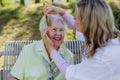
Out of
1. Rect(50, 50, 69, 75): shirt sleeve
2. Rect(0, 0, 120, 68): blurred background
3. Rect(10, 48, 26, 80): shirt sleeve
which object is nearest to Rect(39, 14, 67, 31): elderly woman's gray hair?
Rect(10, 48, 26, 80): shirt sleeve

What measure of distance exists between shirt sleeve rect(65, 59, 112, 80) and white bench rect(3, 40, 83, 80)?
120 centimetres

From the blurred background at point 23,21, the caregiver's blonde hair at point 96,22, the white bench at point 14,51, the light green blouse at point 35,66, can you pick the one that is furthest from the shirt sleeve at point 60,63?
the blurred background at point 23,21

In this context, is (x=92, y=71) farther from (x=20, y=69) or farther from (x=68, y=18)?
(x=20, y=69)

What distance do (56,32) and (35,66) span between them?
0.38 metres

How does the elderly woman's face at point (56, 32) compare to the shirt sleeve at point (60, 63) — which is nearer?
the shirt sleeve at point (60, 63)

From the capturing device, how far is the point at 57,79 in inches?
135

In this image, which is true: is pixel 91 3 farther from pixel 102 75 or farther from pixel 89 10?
pixel 102 75

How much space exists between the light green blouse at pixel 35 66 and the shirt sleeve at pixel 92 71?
0.76 meters

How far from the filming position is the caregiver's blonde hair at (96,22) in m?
2.52

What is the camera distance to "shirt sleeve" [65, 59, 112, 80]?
8.43 feet

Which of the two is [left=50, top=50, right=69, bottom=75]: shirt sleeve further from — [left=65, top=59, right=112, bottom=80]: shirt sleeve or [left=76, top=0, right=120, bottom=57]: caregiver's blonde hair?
[left=76, top=0, right=120, bottom=57]: caregiver's blonde hair

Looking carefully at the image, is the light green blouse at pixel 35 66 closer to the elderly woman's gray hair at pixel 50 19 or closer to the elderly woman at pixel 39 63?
the elderly woman at pixel 39 63

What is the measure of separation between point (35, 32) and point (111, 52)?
439 cm

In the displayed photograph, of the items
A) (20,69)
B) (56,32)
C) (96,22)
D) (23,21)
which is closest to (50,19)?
(56,32)
